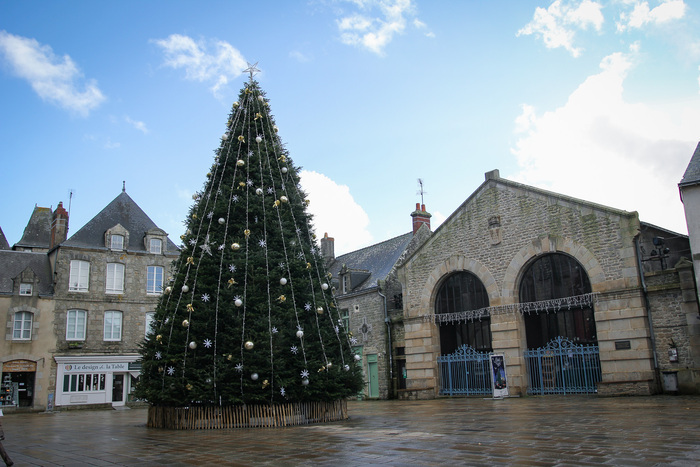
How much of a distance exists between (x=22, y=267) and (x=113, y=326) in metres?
4.72

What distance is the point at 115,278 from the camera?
26.6 meters

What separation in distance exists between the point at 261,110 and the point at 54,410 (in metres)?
18.6

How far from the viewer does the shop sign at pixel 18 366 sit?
23.4 meters

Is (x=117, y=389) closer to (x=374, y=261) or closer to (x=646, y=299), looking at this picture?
(x=374, y=261)

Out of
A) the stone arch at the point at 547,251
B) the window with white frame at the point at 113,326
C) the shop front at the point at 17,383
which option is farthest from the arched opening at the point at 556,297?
the shop front at the point at 17,383

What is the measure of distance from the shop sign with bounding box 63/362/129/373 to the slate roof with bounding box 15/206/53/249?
29.9 feet

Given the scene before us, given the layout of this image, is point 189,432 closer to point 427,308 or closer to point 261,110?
point 261,110

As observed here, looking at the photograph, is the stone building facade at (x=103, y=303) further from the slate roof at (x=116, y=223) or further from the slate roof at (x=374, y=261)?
the slate roof at (x=374, y=261)

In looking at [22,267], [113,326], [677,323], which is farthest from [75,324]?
[677,323]

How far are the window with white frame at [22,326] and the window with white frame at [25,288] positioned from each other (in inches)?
33.4

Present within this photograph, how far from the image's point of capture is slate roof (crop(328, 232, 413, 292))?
26000 millimetres

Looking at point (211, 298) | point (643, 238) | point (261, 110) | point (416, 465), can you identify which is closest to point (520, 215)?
point (643, 238)

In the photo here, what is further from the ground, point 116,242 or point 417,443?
point 116,242

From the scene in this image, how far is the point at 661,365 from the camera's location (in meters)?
15.4
